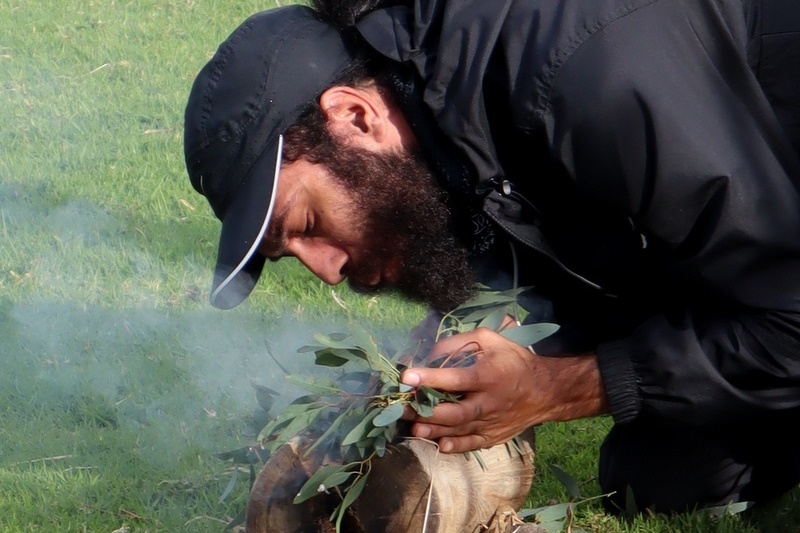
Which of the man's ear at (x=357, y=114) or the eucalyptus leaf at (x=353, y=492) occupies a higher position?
the man's ear at (x=357, y=114)

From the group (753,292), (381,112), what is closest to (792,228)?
(753,292)

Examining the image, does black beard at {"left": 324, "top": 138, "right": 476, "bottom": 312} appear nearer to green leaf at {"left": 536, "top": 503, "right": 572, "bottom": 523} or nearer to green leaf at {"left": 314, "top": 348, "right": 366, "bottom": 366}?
green leaf at {"left": 314, "top": 348, "right": 366, "bottom": 366}

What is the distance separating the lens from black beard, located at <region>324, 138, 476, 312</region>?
2400mm

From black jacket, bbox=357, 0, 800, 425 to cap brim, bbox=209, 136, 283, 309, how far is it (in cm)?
35

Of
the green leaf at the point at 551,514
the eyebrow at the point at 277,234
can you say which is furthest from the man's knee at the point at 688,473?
the eyebrow at the point at 277,234

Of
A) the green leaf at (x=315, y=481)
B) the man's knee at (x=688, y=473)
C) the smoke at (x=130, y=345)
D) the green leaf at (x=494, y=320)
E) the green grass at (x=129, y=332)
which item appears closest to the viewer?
the green leaf at (x=315, y=481)

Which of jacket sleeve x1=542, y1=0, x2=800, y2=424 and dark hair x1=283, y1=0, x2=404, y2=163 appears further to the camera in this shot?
dark hair x1=283, y1=0, x2=404, y2=163

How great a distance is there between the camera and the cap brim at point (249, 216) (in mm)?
2305

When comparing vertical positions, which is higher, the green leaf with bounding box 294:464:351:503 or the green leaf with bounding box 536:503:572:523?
the green leaf with bounding box 294:464:351:503

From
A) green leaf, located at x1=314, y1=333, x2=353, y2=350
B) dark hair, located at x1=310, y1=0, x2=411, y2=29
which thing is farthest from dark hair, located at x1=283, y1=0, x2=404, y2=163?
green leaf, located at x1=314, y1=333, x2=353, y2=350

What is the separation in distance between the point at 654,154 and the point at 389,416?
0.73 meters

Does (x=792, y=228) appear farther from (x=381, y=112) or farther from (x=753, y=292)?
(x=381, y=112)

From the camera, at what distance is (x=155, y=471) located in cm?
317

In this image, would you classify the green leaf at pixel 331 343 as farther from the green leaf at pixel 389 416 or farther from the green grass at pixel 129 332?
the green grass at pixel 129 332
